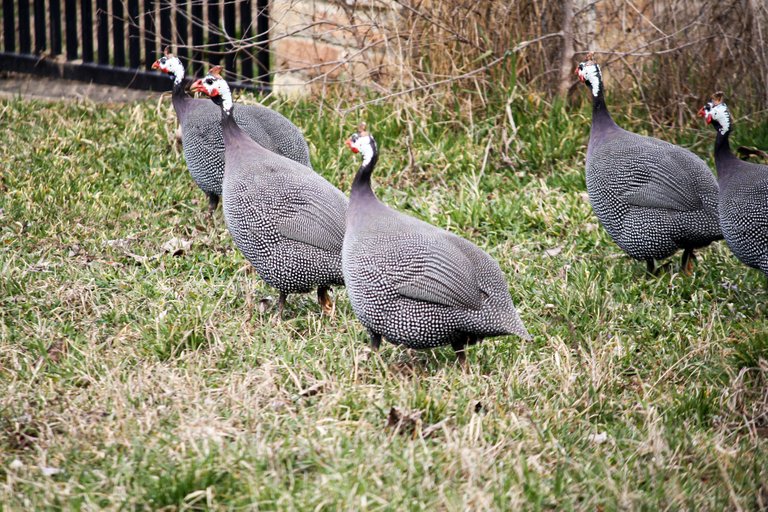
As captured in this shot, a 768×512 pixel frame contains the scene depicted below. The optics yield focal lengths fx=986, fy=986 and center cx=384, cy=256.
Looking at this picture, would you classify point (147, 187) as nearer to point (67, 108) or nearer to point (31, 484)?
point (67, 108)

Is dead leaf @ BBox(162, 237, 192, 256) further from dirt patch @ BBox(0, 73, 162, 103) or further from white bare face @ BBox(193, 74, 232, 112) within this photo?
dirt patch @ BBox(0, 73, 162, 103)

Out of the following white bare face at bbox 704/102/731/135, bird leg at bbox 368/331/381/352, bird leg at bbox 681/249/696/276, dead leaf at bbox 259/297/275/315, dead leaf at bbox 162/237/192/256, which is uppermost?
white bare face at bbox 704/102/731/135

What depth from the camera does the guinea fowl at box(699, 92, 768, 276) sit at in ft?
13.8

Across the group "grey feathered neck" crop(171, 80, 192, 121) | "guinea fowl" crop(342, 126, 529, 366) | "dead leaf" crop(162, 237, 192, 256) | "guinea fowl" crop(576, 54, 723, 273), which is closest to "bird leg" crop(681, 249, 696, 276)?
"guinea fowl" crop(576, 54, 723, 273)

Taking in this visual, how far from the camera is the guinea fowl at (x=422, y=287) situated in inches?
142

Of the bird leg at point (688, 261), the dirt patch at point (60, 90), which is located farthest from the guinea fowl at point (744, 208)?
the dirt patch at point (60, 90)

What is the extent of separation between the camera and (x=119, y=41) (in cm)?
830

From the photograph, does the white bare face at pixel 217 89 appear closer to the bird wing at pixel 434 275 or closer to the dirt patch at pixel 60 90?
the bird wing at pixel 434 275

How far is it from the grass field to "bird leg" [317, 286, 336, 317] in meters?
0.09

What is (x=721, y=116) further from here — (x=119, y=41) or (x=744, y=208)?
(x=119, y=41)

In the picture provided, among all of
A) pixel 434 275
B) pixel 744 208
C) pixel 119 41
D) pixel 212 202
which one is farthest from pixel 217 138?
pixel 119 41

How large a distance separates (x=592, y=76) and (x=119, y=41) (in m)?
4.69

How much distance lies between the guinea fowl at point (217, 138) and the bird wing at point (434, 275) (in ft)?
6.00

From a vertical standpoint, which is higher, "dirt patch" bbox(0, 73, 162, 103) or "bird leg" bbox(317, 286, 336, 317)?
"bird leg" bbox(317, 286, 336, 317)
